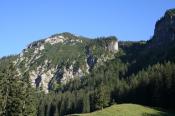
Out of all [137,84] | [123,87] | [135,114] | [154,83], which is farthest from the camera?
[123,87]

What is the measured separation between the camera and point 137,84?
169 meters

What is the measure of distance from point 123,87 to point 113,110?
81598 millimetres

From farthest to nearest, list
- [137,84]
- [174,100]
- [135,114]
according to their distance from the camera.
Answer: [137,84], [174,100], [135,114]

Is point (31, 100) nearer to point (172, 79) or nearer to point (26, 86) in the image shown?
point (26, 86)

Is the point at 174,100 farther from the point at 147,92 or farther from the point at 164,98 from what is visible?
the point at 147,92

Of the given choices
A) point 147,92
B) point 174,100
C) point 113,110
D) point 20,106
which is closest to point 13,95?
point 20,106

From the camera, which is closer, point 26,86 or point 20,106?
point 20,106

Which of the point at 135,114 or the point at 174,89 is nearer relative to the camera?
the point at 135,114

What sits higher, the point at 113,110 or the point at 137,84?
the point at 137,84

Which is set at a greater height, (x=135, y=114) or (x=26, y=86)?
(x=26, y=86)

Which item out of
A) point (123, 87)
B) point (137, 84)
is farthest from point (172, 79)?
point (123, 87)

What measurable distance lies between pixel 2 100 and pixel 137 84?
86.6 metres

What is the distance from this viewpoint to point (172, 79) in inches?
5408

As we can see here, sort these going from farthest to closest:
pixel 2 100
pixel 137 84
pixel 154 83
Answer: pixel 137 84
pixel 154 83
pixel 2 100
